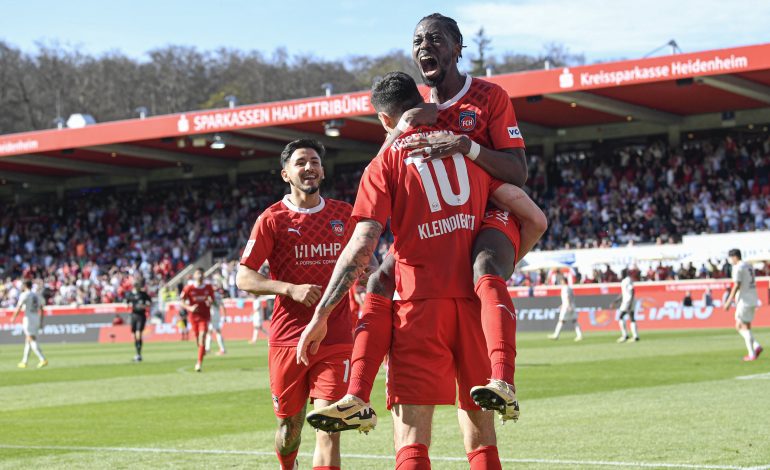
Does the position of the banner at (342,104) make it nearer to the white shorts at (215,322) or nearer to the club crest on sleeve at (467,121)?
the white shorts at (215,322)

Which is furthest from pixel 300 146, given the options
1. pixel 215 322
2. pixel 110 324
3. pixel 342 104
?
pixel 110 324

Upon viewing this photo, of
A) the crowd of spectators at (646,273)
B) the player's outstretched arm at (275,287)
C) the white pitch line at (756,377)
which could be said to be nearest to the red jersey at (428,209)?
the player's outstretched arm at (275,287)

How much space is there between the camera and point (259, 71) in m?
112

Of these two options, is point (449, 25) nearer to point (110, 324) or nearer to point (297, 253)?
point (297, 253)

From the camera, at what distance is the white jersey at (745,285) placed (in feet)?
72.8

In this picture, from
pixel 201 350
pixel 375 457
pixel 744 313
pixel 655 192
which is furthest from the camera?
pixel 655 192

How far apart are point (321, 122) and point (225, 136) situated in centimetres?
467

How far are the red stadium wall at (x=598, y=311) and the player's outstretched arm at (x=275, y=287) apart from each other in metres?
27.2

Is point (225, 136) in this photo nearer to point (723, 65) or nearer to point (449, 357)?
point (723, 65)

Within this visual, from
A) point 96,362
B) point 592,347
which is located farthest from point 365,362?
point 96,362

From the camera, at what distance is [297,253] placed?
8.41 meters

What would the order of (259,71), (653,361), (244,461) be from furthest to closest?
(259,71), (653,361), (244,461)

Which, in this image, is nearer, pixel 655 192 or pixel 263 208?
pixel 655 192

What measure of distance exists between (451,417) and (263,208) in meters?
42.8
